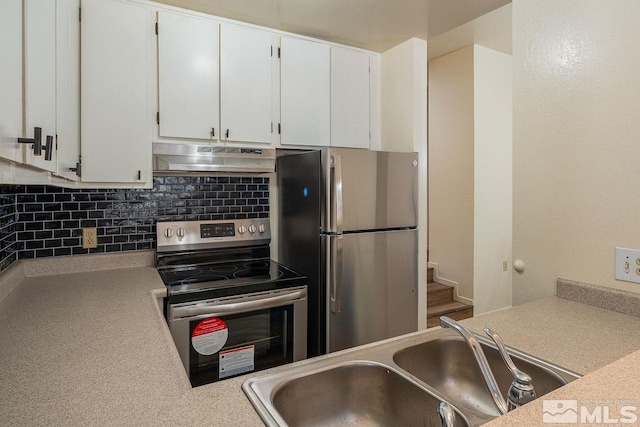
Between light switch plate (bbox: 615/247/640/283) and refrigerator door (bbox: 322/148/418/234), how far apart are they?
3.83 ft

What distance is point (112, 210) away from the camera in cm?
215

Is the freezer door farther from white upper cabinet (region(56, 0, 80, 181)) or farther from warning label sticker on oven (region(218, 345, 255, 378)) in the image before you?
white upper cabinet (region(56, 0, 80, 181))

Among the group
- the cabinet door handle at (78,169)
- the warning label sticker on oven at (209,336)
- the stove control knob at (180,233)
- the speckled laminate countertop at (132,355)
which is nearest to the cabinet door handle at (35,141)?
the speckled laminate countertop at (132,355)

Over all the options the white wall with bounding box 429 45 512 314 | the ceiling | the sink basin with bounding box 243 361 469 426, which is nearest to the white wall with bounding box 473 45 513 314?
the white wall with bounding box 429 45 512 314

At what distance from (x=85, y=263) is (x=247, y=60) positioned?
1517 mm

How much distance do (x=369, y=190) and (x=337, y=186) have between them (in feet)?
0.81

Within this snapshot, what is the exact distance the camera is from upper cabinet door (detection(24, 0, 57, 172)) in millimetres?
852

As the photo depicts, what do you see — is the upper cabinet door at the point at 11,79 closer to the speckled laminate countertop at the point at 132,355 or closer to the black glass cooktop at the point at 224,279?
the speckled laminate countertop at the point at 132,355

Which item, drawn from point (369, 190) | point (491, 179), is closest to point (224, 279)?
point (369, 190)

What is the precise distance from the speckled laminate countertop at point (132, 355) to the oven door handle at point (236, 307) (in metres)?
0.15

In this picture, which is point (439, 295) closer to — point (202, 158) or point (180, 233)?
point (180, 233)

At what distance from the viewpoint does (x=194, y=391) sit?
847 millimetres

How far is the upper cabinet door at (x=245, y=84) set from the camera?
216cm

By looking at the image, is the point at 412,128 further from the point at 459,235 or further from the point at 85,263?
the point at 85,263
